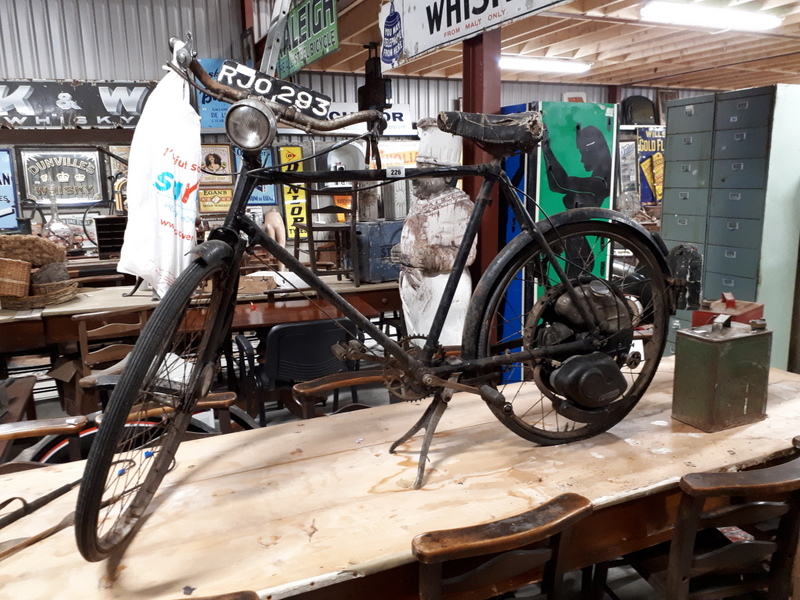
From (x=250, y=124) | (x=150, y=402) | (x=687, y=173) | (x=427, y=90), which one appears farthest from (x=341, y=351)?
(x=427, y=90)

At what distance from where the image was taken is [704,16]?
524cm

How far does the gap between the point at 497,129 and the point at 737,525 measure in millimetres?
1303

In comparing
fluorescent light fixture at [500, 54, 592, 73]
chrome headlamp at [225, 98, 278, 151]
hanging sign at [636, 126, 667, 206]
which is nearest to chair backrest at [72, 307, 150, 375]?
chrome headlamp at [225, 98, 278, 151]

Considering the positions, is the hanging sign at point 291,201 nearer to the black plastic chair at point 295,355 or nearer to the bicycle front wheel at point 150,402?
the black plastic chair at point 295,355

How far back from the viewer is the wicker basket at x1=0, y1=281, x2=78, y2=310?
384cm

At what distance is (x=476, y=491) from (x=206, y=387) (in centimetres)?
81

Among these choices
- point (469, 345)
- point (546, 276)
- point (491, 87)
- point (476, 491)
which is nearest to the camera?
point (476, 491)

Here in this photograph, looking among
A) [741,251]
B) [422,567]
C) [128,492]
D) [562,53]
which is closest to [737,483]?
Result: [422,567]

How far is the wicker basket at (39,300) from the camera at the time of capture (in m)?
3.84

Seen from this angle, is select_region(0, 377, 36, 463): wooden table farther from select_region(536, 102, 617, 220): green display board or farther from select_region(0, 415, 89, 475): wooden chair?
select_region(536, 102, 617, 220): green display board

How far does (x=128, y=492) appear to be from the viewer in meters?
1.56

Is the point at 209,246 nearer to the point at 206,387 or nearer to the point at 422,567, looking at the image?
the point at 206,387

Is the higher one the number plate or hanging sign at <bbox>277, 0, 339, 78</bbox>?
hanging sign at <bbox>277, 0, 339, 78</bbox>

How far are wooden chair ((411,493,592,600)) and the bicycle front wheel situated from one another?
674 mm
